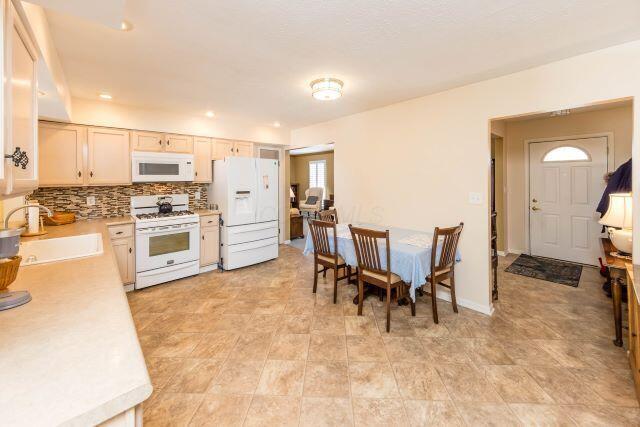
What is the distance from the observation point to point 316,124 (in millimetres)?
4953

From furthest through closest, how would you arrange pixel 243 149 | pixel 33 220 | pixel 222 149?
1. pixel 243 149
2. pixel 222 149
3. pixel 33 220

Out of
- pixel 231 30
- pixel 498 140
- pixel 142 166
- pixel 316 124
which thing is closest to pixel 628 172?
pixel 498 140

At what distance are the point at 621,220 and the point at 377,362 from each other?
2224 millimetres

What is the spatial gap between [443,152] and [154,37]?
9.59 ft

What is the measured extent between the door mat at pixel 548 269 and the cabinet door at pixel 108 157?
5.61 m

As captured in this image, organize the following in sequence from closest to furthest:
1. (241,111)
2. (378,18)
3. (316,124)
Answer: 1. (378,18)
2. (241,111)
3. (316,124)

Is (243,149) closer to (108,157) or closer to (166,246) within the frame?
(108,157)

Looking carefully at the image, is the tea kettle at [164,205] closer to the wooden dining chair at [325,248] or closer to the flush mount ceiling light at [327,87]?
the wooden dining chair at [325,248]

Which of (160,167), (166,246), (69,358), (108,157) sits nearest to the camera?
(69,358)

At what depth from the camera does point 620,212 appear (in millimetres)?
2225

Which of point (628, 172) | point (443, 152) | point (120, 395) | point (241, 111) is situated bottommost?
point (120, 395)

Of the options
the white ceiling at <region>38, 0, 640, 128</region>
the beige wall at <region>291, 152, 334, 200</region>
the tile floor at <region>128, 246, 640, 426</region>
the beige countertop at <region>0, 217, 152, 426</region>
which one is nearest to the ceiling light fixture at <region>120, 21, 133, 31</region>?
the white ceiling at <region>38, 0, 640, 128</region>

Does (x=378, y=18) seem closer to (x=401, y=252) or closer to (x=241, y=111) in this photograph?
(x=401, y=252)

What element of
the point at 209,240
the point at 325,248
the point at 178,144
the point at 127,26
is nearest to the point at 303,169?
the point at 178,144
